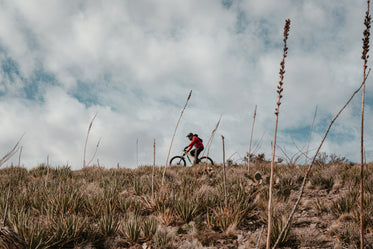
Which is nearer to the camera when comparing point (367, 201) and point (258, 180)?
point (367, 201)

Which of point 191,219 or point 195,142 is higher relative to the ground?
point 195,142

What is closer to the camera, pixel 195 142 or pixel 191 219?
pixel 191 219

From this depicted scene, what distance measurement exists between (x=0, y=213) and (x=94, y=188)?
2381 millimetres

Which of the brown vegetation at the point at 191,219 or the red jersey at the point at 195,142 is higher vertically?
the red jersey at the point at 195,142

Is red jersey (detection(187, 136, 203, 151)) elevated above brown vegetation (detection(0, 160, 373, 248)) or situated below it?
above

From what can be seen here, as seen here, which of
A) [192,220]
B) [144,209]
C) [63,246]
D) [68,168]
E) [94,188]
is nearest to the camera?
[63,246]

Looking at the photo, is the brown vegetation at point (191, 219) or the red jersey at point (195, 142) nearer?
the brown vegetation at point (191, 219)

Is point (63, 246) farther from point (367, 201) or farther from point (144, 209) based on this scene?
point (367, 201)

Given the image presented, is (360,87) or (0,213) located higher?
(360,87)

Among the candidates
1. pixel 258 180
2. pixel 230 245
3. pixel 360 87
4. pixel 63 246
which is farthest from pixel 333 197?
pixel 63 246

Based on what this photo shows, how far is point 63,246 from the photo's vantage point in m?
3.98

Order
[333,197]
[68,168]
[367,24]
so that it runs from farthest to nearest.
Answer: [68,168]
[333,197]
[367,24]

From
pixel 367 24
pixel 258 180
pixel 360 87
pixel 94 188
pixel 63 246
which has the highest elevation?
pixel 367 24

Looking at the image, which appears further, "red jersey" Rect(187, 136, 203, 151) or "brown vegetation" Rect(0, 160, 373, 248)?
"red jersey" Rect(187, 136, 203, 151)
